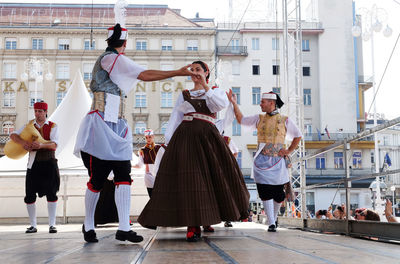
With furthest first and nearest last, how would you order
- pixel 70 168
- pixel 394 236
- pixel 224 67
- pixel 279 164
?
pixel 224 67, pixel 70 168, pixel 279 164, pixel 394 236

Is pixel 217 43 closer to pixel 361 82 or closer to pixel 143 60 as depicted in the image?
pixel 143 60

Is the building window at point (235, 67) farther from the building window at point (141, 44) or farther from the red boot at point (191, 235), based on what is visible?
the red boot at point (191, 235)

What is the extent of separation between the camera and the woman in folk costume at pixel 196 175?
13.8ft

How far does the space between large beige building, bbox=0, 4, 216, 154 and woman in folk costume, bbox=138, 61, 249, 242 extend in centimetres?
3617

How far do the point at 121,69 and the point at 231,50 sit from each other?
3838 centimetres

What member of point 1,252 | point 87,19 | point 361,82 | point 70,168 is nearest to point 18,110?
point 87,19

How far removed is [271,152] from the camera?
638 centimetres

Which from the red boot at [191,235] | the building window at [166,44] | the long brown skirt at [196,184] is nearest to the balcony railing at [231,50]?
the building window at [166,44]

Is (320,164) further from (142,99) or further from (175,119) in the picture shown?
(175,119)

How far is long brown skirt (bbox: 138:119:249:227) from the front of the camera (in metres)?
4.20

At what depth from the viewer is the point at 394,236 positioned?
3990mm

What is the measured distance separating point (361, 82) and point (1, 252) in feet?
141

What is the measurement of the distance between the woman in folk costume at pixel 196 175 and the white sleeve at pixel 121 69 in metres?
0.58

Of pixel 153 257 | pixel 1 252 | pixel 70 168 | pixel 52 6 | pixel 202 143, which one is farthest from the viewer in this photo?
pixel 52 6
